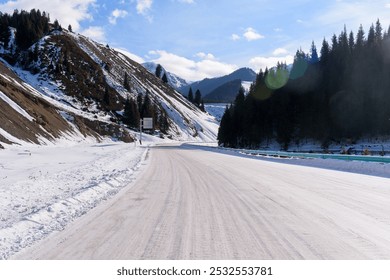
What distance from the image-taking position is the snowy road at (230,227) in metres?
4.55

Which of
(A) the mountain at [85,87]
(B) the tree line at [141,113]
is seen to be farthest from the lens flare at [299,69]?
(B) the tree line at [141,113]

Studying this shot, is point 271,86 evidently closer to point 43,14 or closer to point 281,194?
point 281,194

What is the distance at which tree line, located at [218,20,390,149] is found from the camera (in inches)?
2235

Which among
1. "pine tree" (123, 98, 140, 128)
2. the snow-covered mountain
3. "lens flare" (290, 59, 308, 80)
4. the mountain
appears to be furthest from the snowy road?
"pine tree" (123, 98, 140, 128)

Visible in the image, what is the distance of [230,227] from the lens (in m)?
5.85

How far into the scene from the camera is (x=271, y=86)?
7556cm

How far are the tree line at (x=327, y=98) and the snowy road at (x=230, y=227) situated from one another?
52700 mm

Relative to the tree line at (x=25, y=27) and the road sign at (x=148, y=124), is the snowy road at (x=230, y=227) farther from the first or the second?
the tree line at (x=25, y=27)

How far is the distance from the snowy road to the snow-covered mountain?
57.5 meters

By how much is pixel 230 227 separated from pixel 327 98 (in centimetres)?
6216

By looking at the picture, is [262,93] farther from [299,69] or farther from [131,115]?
[131,115]

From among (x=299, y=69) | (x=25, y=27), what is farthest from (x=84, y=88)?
(x=299, y=69)

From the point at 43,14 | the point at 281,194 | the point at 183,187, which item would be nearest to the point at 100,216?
the point at 183,187
